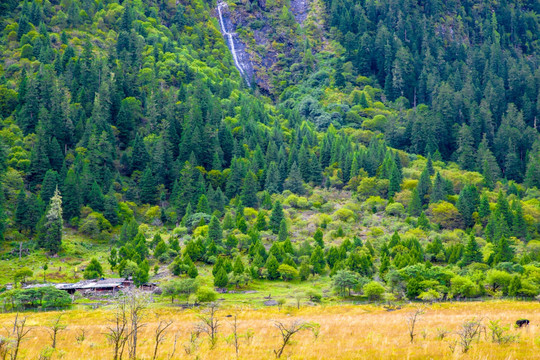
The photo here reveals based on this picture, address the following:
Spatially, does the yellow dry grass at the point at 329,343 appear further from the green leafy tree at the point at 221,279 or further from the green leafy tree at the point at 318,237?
the green leafy tree at the point at 318,237

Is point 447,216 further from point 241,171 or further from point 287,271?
point 241,171

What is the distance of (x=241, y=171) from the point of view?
13975cm

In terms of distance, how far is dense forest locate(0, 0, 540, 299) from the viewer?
9512 centimetres

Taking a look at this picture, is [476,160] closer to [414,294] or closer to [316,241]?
[316,241]

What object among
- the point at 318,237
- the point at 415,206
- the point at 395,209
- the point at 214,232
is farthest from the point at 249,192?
the point at 415,206

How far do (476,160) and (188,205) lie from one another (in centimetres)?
9681

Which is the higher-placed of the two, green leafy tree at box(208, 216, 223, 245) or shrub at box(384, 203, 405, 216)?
green leafy tree at box(208, 216, 223, 245)

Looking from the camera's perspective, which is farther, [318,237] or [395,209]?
[395,209]

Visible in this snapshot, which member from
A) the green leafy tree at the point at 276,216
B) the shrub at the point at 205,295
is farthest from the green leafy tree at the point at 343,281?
the green leafy tree at the point at 276,216

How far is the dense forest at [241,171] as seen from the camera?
9512 centimetres

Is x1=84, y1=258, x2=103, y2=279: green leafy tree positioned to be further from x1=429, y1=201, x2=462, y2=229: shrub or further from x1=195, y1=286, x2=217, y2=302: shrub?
x1=429, y1=201, x2=462, y2=229: shrub

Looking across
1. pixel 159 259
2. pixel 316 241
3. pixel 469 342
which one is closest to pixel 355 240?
pixel 316 241

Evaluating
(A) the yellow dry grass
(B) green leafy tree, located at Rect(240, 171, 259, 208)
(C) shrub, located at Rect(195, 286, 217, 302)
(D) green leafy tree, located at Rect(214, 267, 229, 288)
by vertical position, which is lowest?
(D) green leafy tree, located at Rect(214, 267, 229, 288)

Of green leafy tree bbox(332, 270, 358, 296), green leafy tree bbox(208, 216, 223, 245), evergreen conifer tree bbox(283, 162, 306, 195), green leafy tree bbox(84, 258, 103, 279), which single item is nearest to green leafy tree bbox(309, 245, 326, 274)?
green leafy tree bbox(332, 270, 358, 296)
